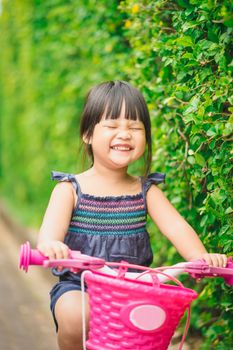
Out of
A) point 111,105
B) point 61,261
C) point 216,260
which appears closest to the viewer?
point 61,261

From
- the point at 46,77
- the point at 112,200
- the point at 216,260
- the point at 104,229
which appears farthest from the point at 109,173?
the point at 46,77

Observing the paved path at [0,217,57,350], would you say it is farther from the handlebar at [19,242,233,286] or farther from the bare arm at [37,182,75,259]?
the handlebar at [19,242,233,286]

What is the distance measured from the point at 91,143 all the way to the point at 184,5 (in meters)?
0.72

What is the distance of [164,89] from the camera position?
3.51 meters

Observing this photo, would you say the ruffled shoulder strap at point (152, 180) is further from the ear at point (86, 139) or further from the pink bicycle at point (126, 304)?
the pink bicycle at point (126, 304)

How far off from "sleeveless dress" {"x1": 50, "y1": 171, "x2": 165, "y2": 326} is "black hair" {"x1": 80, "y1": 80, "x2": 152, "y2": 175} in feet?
0.83

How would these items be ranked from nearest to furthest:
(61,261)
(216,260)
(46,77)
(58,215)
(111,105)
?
(61,261) → (216,260) → (58,215) → (111,105) → (46,77)

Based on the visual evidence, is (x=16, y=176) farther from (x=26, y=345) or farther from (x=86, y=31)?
(x=26, y=345)

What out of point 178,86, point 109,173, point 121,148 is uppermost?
point 178,86

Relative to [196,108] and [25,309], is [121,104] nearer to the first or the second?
[196,108]

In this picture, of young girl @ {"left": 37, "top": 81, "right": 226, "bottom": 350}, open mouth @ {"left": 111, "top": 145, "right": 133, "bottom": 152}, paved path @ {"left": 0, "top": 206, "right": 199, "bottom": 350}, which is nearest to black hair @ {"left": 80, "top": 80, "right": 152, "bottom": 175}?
young girl @ {"left": 37, "top": 81, "right": 226, "bottom": 350}

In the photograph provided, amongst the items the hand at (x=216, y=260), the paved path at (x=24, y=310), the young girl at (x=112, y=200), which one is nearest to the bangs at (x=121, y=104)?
the young girl at (x=112, y=200)

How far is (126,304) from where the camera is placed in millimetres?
2197

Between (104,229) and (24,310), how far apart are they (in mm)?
3219
